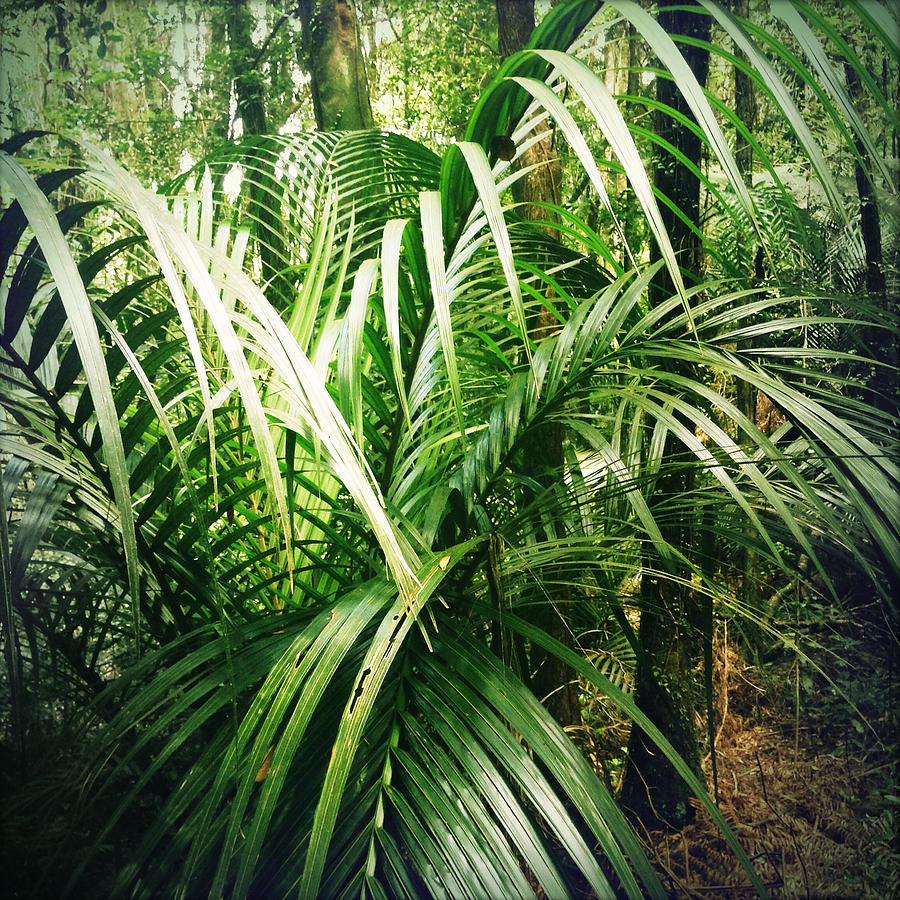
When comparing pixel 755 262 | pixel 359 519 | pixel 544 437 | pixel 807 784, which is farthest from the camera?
pixel 755 262

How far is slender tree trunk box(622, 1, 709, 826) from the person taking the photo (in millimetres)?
931

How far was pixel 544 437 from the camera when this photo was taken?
103 cm

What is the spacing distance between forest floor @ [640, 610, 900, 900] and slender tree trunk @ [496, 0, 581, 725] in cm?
26

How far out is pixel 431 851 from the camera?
0.38m

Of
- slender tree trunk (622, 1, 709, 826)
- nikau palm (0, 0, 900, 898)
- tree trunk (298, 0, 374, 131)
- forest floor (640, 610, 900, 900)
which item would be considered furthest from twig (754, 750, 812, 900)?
tree trunk (298, 0, 374, 131)

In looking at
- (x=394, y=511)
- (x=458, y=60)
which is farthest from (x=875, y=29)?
(x=458, y=60)

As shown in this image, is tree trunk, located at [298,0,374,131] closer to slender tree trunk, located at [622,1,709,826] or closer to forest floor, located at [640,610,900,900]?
slender tree trunk, located at [622,1,709,826]

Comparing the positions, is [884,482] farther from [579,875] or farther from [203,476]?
[579,875]

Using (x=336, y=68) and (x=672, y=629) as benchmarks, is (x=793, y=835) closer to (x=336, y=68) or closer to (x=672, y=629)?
(x=672, y=629)

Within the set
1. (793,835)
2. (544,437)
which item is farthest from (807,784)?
(544,437)

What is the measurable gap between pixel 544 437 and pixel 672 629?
14.9 inches

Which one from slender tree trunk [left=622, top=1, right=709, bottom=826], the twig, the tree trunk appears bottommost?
the twig

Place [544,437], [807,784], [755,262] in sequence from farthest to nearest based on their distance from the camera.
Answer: [755,262] < [807,784] < [544,437]

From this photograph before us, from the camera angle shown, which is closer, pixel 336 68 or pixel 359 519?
pixel 359 519
